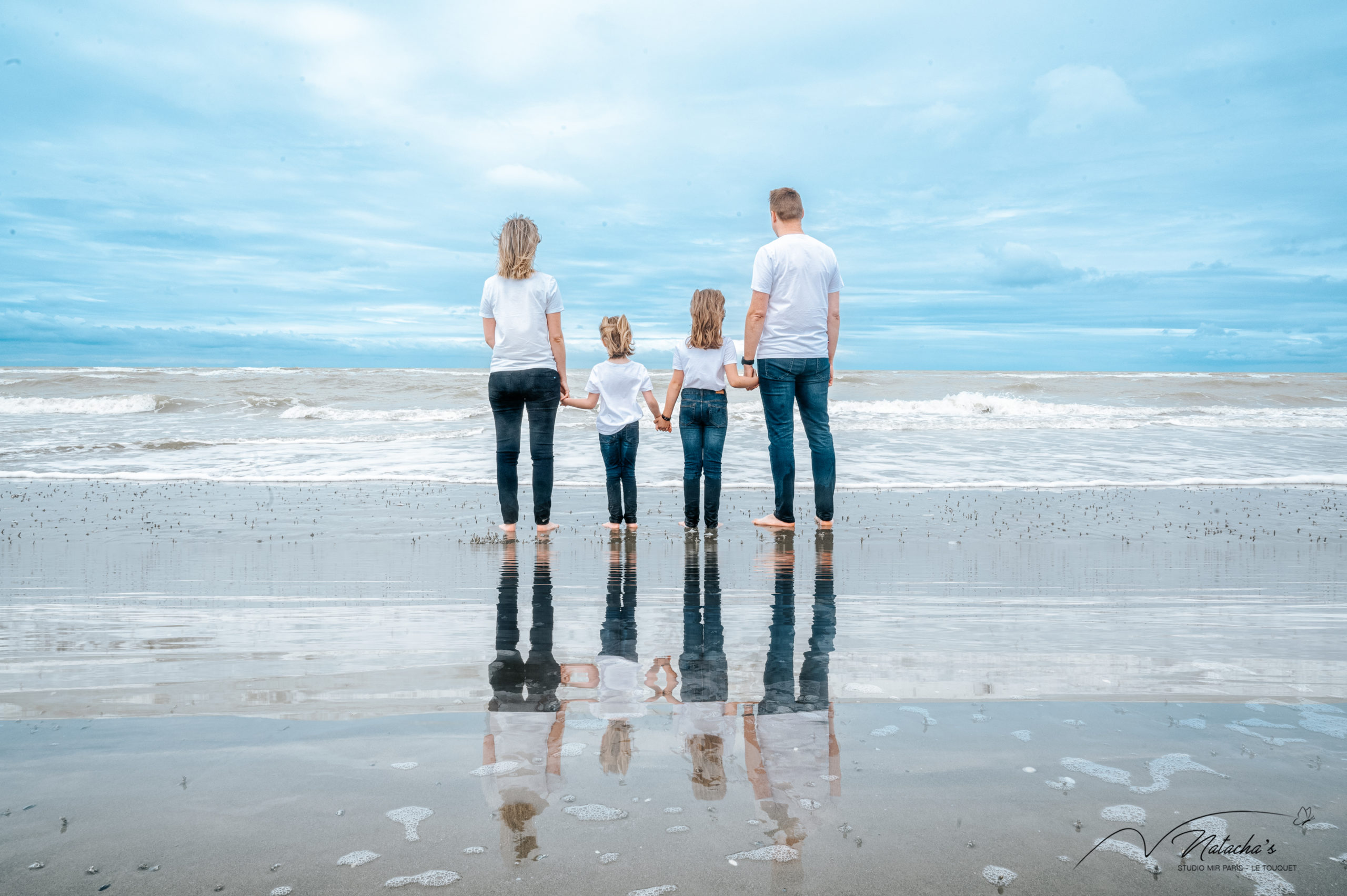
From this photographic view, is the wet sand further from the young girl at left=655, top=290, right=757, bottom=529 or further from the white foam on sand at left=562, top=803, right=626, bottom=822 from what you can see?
the young girl at left=655, top=290, right=757, bottom=529

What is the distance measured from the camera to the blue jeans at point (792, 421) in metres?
6.66

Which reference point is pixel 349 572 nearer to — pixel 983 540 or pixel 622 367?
pixel 622 367

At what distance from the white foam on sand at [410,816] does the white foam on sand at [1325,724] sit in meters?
2.68

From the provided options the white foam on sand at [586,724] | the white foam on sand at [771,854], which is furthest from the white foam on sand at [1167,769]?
the white foam on sand at [586,724]

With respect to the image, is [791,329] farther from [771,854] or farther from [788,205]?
[771,854]

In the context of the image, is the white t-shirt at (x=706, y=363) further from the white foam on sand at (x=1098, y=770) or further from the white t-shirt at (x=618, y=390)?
the white foam on sand at (x=1098, y=770)

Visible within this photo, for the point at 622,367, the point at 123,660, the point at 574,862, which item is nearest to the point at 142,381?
the point at 622,367

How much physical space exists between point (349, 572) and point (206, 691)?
7.87 ft

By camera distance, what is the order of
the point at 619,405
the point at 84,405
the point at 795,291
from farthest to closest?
the point at 84,405, the point at 619,405, the point at 795,291

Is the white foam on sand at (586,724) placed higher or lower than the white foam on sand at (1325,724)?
higher

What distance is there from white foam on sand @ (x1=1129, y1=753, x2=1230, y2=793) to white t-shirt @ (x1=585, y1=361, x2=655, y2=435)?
5.50 m

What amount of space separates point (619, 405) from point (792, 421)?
173 centimetres

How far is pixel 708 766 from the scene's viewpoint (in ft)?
7.43

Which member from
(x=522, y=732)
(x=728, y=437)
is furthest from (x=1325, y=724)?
(x=728, y=437)
